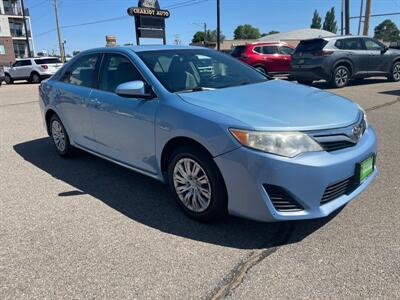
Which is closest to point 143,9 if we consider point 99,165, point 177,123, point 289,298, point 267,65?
point 267,65

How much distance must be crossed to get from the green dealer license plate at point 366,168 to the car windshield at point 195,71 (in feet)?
4.91

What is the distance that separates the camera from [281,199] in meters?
2.82

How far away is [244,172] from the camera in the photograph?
2824mm

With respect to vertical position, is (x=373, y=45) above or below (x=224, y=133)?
above

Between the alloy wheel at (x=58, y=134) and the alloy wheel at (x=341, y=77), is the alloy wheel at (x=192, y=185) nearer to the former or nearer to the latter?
the alloy wheel at (x=58, y=134)

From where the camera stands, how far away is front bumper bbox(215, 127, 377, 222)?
8.96 feet

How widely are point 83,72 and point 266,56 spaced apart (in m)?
12.6

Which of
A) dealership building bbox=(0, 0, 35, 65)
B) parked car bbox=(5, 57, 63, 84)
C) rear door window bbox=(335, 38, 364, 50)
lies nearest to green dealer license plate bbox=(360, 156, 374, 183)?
rear door window bbox=(335, 38, 364, 50)

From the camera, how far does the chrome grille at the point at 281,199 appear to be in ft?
9.16

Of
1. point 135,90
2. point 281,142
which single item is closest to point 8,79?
point 135,90

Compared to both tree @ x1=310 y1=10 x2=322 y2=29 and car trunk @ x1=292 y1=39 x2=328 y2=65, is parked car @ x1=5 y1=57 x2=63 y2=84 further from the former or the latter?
tree @ x1=310 y1=10 x2=322 y2=29

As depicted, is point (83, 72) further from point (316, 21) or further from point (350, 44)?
point (316, 21)

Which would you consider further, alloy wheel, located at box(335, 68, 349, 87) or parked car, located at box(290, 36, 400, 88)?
alloy wheel, located at box(335, 68, 349, 87)

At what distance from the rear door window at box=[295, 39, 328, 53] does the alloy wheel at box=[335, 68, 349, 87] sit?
101 centimetres
